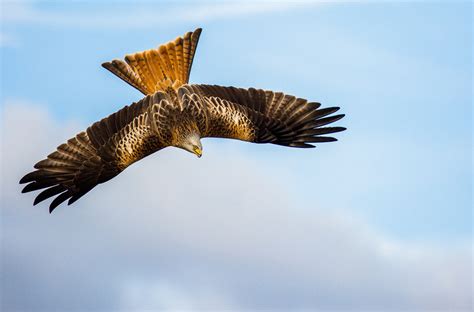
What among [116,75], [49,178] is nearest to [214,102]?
[116,75]

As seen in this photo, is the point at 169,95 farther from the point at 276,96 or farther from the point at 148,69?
the point at 276,96

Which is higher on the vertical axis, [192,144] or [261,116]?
[261,116]

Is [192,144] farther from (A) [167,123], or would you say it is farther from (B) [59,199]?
(B) [59,199]

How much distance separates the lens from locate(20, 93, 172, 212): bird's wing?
711 inches

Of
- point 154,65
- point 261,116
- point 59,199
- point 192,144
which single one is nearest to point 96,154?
point 59,199

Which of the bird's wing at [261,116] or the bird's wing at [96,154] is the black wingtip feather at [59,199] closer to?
the bird's wing at [96,154]

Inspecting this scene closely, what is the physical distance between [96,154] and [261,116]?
3001 millimetres

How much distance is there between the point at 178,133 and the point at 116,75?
5.60 feet

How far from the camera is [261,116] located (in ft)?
62.2

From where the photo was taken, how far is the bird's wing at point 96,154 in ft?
59.2

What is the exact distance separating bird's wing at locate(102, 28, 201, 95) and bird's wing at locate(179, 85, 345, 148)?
53 centimetres

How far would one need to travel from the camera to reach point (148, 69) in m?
18.7

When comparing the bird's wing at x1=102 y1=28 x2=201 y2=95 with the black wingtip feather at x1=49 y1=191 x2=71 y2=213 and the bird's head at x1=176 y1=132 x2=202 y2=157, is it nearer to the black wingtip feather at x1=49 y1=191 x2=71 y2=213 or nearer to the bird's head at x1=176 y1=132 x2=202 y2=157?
the bird's head at x1=176 y1=132 x2=202 y2=157

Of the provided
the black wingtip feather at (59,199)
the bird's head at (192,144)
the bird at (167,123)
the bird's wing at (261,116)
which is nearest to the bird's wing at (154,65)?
the bird at (167,123)
